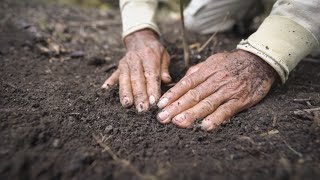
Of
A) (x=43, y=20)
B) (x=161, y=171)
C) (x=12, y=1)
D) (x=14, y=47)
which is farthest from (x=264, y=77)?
(x=12, y=1)

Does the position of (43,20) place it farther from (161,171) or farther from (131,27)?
(161,171)

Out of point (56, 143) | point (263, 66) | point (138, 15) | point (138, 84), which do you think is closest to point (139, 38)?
point (138, 15)

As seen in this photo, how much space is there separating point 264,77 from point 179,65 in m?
0.66

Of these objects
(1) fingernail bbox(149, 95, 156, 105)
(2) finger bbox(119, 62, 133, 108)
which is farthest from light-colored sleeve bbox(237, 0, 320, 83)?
(2) finger bbox(119, 62, 133, 108)

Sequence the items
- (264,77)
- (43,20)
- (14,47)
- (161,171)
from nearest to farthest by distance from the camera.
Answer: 1. (161,171)
2. (264,77)
3. (14,47)
4. (43,20)

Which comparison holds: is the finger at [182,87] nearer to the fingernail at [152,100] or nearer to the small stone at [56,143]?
the fingernail at [152,100]

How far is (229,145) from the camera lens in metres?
1.38

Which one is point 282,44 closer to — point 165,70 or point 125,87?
point 165,70

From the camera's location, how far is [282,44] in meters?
1.66

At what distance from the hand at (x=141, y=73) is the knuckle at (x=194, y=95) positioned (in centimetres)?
18

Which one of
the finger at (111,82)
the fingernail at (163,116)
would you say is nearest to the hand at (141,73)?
the finger at (111,82)

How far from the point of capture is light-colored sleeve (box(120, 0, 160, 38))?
2115mm

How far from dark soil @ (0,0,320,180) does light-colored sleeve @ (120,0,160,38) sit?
0.32 metres

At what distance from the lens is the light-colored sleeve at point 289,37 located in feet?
5.41
